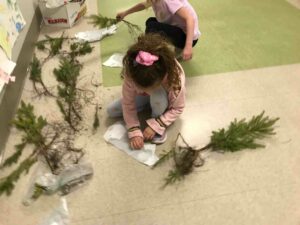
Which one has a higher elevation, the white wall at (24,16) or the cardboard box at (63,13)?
the white wall at (24,16)

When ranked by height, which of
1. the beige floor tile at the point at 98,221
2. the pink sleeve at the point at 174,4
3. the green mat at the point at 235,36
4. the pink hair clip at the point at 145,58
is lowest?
the beige floor tile at the point at 98,221

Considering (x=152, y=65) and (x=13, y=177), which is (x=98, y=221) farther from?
(x=152, y=65)

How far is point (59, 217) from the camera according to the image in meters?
1.07

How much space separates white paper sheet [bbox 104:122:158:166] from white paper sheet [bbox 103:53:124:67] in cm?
47

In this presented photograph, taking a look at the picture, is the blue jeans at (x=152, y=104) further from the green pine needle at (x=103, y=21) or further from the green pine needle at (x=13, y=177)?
the green pine needle at (x=103, y=21)

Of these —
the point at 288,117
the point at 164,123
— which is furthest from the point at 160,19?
the point at 288,117

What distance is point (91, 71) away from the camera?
1.70 m

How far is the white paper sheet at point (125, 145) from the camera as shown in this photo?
124 centimetres

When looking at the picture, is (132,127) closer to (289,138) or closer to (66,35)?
(289,138)

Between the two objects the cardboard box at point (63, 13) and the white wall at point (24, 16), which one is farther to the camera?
the cardboard box at point (63, 13)

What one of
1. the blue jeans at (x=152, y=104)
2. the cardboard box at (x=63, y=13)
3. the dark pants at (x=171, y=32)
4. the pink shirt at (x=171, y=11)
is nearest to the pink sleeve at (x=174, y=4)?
the pink shirt at (x=171, y=11)

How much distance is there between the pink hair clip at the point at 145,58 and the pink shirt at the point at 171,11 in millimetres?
551

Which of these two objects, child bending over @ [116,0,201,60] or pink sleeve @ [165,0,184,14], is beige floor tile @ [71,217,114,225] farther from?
pink sleeve @ [165,0,184,14]

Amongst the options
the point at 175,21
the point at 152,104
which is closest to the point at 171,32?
the point at 175,21
